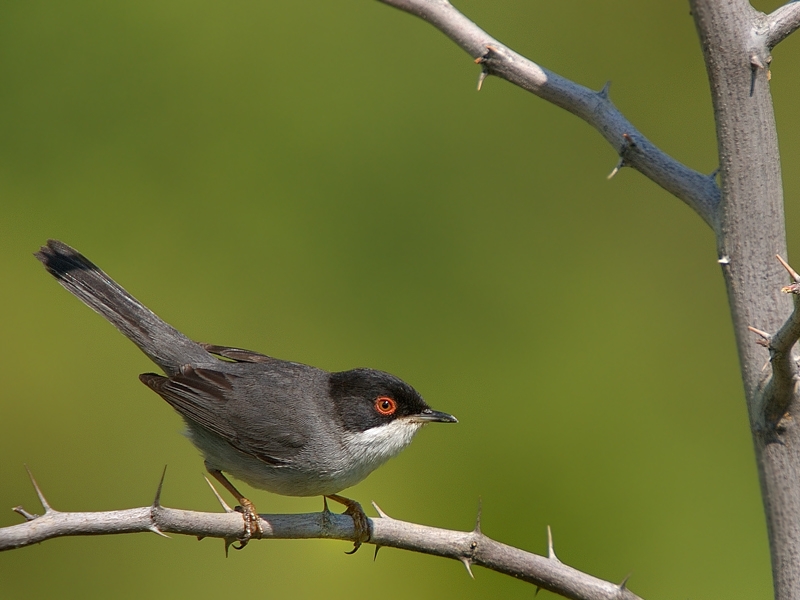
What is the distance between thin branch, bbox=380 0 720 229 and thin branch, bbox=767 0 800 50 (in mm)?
401

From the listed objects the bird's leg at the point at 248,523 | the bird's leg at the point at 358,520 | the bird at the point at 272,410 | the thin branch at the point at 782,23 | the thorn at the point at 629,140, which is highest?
the thin branch at the point at 782,23

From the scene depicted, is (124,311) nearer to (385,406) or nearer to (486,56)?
(385,406)

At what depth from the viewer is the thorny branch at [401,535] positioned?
2.10 meters

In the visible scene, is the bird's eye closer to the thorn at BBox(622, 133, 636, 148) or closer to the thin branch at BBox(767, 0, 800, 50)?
the thorn at BBox(622, 133, 636, 148)

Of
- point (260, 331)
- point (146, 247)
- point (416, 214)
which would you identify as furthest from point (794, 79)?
point (146, 247)

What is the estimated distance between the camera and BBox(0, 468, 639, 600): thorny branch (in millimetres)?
2100

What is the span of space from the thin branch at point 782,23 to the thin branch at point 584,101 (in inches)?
15.8

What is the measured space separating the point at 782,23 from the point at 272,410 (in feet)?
7.50

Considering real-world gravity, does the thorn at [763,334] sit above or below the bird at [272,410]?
above

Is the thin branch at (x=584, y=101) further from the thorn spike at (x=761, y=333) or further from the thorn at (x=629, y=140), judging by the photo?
the thorn spike at (x=761, y=333)

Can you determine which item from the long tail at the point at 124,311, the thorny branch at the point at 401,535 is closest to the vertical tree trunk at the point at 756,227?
the thorny branch at the point at 401,535

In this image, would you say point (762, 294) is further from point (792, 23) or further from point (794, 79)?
point (794, 79)

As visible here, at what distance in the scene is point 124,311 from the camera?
3.46 meters

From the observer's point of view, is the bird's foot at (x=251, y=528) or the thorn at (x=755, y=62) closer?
the thorn at (x=755, y=62)
